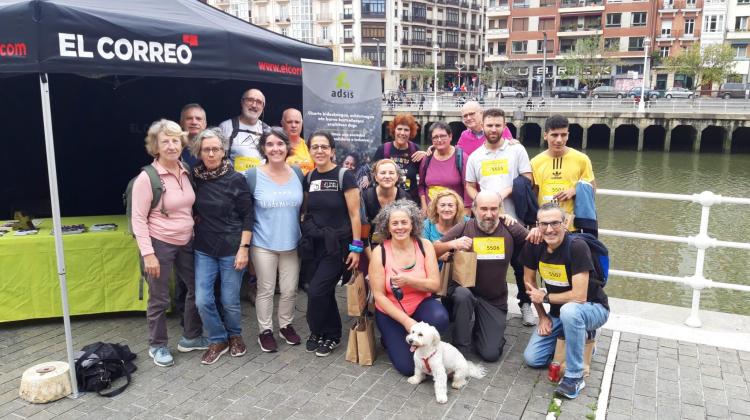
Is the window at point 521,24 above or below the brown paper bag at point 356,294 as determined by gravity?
above

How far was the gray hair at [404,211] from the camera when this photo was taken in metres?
4.26

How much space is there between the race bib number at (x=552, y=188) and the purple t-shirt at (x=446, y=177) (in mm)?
697

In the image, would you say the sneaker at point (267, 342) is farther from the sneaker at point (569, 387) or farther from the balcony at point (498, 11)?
the balcony at point (498, 11)

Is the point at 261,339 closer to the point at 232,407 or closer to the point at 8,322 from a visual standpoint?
the point at 232,407

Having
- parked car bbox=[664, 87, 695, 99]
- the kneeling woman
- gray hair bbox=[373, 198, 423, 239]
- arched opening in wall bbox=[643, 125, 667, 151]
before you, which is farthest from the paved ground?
parked car bbox=[664, 87, 695, 99]

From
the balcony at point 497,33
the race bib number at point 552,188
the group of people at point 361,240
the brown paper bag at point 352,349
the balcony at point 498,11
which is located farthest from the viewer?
the balcony at point 497,33

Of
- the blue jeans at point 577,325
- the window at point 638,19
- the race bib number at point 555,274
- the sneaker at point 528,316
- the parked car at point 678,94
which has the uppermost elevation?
the window at point 638,19

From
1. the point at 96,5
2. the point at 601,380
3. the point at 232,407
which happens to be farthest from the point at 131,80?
the point at 601,380

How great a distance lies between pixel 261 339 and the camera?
4.71 m

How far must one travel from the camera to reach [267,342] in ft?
15.4

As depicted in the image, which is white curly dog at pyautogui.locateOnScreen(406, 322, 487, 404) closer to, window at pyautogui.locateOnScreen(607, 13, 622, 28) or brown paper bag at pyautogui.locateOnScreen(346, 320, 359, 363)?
brown paper bag at pyautogui.locateOnScreen(346, 320, 359, 363)

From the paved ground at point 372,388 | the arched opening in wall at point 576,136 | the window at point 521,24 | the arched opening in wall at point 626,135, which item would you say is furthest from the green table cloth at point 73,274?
the window at point 521,24

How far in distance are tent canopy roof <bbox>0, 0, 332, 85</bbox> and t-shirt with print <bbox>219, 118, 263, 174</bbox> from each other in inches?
20.0

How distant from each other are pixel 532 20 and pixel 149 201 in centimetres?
6110
